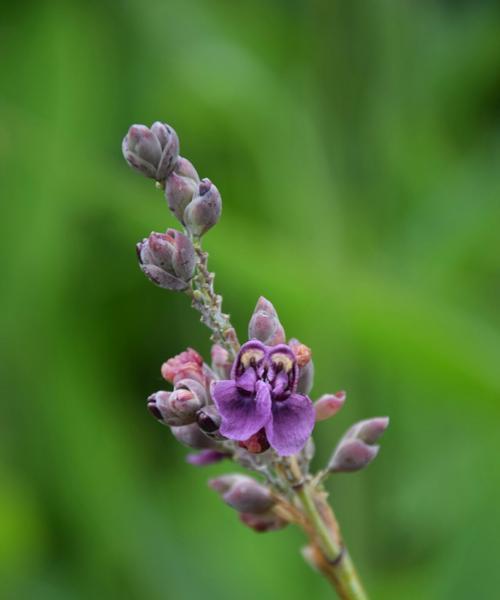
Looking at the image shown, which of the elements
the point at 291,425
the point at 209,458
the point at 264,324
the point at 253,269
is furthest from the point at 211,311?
the point at 253,269

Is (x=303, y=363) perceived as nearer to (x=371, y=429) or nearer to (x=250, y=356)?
(x=250, y=356)

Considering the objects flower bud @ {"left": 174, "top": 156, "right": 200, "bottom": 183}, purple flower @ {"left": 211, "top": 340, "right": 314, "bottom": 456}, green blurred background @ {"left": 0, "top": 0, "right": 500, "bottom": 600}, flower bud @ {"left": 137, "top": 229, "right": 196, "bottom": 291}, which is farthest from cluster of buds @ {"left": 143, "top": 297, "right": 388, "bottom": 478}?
green blurred background @ {"left": 0, "top": 0, "right": 500, "bottom": 600}

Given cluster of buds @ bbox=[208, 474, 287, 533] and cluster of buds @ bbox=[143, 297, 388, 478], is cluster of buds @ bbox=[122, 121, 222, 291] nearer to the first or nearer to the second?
cluster of buds @ bbox=[143, 297, 388, 478]

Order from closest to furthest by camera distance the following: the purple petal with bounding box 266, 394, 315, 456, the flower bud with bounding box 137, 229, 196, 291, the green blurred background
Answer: the purple petal with bounding box 266, 394, 315, 456 < the flower bud with bounding box 137, 229, 196, 291 < the green blurred background

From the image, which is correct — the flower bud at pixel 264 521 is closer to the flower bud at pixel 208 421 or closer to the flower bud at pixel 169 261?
the flower bud at pixel 208 421

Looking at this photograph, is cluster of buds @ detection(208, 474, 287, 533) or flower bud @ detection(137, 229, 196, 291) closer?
flower bud @ detection(137, 229, 196, 291)

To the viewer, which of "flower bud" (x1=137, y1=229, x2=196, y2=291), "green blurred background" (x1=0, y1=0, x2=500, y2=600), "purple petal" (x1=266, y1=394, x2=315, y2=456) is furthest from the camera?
"green blurred background" (x1=0, y1=0, x2=500, y2=600)
